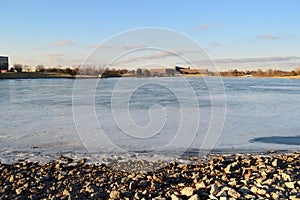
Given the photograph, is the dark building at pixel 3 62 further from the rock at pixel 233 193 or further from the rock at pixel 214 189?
the rock at pixel 233 193

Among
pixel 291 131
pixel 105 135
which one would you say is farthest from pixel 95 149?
pixel 291 131

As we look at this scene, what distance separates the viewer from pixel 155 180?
12.5ft

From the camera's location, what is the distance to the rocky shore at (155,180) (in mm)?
3289

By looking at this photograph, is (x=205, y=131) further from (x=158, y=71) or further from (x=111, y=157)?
(x=111, y=157)

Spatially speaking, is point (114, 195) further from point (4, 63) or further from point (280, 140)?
point (4, 63)

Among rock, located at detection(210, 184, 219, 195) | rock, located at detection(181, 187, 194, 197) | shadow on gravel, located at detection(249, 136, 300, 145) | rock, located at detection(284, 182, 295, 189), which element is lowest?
shadow on gravel, located at detection(249, 136, 300, 145)

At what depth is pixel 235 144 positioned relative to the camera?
6164 millimetres

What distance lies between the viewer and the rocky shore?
3289 millimetres

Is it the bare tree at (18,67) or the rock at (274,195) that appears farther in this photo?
the bare tree at (18,67)


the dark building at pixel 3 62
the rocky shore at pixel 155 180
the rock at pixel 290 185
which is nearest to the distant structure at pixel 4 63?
the dark building at pixel 3 62

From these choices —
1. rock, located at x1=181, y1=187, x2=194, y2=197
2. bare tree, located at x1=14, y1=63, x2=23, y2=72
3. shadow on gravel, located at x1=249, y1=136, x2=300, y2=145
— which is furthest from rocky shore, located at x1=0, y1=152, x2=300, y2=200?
bare tree, located at x1=14, y1=63, x2=23, y2=72

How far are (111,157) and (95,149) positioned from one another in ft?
2.14

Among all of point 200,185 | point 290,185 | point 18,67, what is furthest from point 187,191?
point 18,67

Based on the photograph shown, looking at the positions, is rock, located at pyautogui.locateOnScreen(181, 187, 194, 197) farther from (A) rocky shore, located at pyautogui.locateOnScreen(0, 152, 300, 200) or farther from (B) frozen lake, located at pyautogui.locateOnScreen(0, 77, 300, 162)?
(B) frozen lake, located at pyautogui.locateOnScreen(0, 77, 300, 162)
